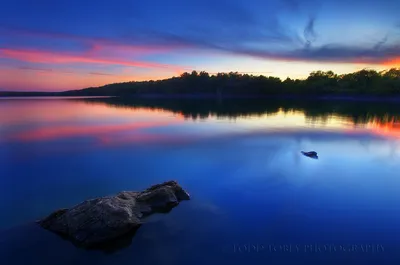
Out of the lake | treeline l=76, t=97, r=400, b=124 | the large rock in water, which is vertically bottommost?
treeline l=76, t=97, r=400, b=124

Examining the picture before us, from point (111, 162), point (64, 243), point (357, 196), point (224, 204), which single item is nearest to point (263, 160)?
point (357, 196)

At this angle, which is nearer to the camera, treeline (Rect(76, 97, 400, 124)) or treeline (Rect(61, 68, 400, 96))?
treeline (Rect(76, 97, 400, 124))

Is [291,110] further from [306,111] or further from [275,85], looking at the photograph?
[275,85]

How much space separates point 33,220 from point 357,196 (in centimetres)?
1016

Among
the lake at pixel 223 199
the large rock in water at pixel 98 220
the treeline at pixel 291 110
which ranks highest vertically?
the large rock in water at pixel 98 220

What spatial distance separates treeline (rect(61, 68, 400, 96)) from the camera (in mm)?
98619

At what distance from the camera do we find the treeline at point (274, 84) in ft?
324

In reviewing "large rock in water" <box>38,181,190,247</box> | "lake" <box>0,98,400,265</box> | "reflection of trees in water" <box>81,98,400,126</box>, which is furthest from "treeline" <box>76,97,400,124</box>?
"large rock in water" <box>38,181,190,247</box>

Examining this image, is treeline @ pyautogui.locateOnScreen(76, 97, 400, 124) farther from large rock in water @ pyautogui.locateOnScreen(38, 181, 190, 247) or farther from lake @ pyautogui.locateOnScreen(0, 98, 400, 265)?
large rock in water @ pyautogui.locateOnScreen(38, 181, 190, 247)

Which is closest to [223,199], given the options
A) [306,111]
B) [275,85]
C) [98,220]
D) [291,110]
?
[98,220]

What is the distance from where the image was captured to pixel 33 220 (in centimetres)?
723

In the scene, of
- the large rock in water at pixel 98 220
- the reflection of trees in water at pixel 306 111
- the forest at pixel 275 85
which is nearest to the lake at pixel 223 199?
the large rock in water at pixel 98 220

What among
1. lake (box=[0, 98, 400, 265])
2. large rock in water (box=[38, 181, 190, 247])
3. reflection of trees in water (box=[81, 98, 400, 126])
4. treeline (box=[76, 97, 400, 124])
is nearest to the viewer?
lake (box=[0, 98, 400, 265])

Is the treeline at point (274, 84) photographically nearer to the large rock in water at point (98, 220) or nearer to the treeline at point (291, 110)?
the treeline at point (291, 110)
